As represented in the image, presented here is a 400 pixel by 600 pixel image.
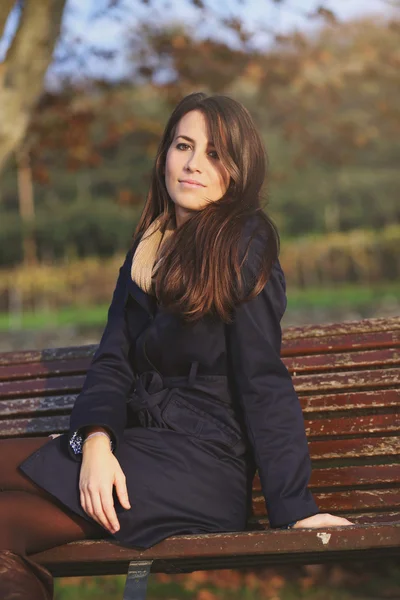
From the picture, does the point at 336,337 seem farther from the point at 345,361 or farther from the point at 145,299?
the point at 145,299

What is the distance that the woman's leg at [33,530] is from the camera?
262cm

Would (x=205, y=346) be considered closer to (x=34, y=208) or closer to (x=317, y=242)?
(x=317, y=242)

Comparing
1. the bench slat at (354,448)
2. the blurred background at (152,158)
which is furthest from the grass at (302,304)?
the bench slat at (354,448)

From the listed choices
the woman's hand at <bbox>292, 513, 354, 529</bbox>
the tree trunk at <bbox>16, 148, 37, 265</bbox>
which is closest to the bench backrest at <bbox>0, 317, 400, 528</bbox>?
the woman's hand at <bbox>292, 513, 354, 529</bbox>

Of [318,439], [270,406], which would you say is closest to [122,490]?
[270,406]

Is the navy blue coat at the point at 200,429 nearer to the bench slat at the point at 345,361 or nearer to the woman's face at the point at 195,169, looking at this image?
the woman's face at the point at 195,169

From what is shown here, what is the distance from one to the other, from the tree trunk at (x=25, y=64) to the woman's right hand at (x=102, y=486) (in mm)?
5258

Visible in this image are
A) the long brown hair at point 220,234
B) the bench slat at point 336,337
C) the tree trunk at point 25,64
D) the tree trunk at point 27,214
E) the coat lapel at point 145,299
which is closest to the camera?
the long brown hair at point 220,234

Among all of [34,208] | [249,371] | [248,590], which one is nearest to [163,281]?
[249,371]

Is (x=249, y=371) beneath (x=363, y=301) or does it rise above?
above

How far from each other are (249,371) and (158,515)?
0.45 metres

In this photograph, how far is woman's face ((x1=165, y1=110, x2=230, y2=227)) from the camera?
3.01 metres

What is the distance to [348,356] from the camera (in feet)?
12.5

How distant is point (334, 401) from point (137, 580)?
3.97 feet
